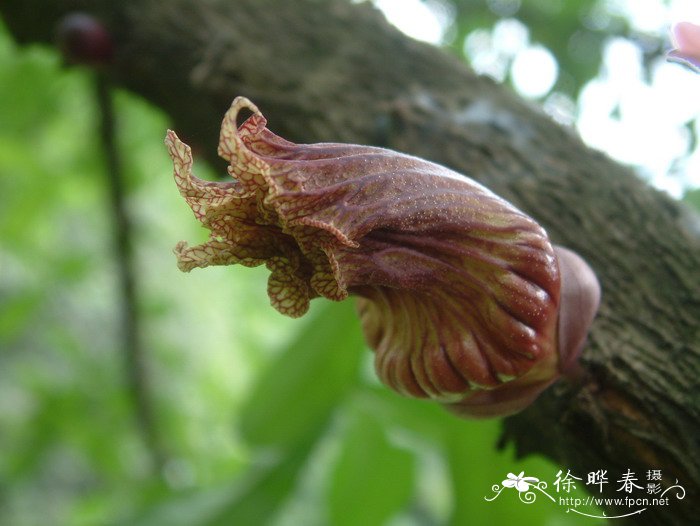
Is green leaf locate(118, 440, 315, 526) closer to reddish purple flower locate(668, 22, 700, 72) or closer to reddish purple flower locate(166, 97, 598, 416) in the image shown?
reddish purple flower locate(166, 97, 598, 416)

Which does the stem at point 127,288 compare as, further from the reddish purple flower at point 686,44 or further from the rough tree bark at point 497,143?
the reddish purple flower at point 686,44

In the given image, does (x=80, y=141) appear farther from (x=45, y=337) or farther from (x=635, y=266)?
(x=635, y=266)

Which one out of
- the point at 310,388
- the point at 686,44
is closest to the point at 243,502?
the point at 310,388

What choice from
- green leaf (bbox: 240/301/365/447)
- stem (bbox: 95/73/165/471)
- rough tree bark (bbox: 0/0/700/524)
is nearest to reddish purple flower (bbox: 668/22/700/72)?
rough tree bark (bbox: 0/0/700/524)

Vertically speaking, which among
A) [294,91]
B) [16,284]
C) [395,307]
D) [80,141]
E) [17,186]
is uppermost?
[395,307]

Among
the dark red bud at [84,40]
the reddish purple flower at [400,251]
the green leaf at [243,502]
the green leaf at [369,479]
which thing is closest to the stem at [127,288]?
the dark red bud at [84,40]

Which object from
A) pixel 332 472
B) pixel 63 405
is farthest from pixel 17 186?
pixel 332 472
